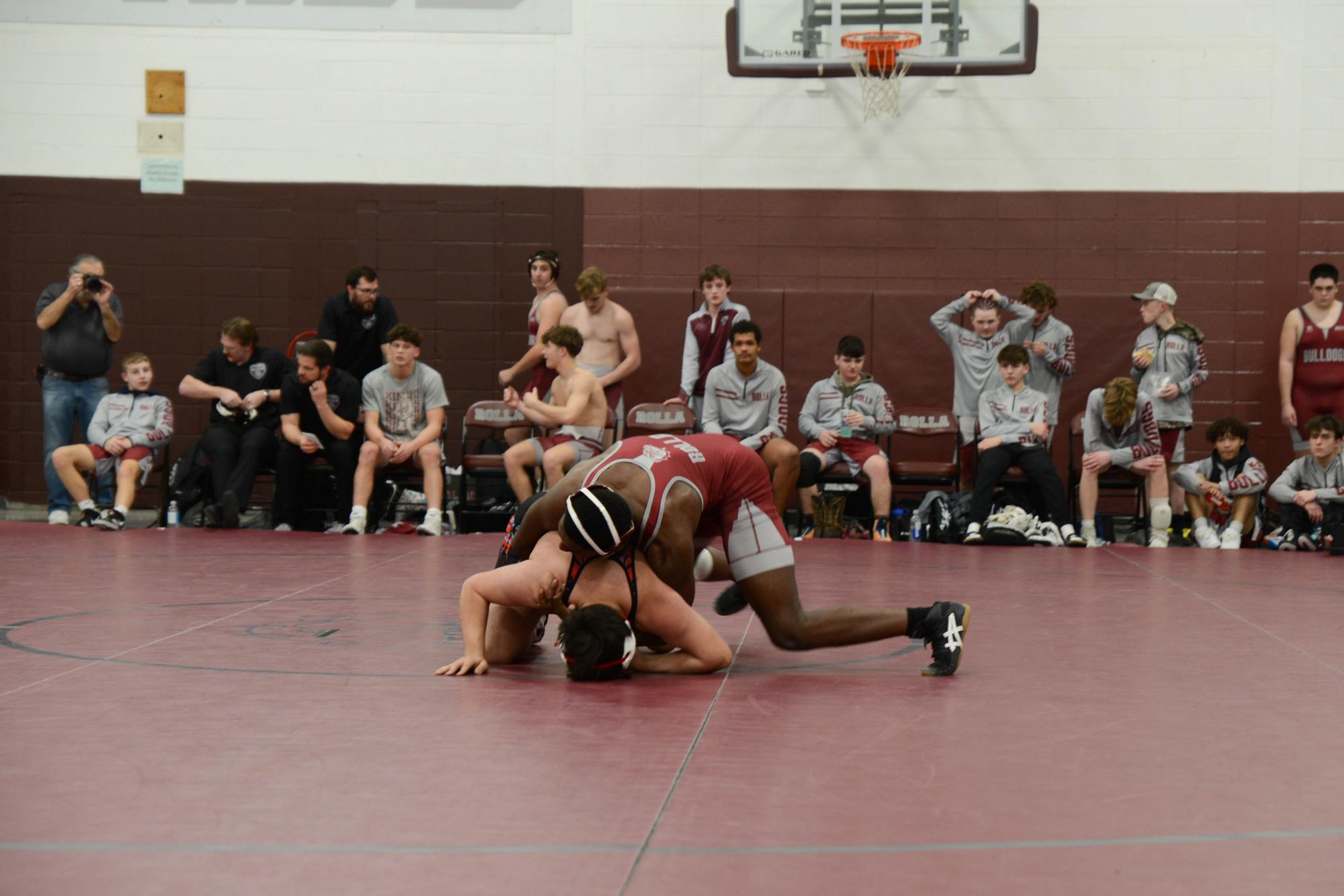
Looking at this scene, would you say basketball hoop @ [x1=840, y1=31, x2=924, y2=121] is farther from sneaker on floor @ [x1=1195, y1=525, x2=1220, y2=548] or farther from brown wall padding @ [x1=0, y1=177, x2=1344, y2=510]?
sneaker on floor @ [x1=1195, y1=525, x2=1220, y2=548]

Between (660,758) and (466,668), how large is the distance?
122 centimetres

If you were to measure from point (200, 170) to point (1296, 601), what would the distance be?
9.06 meters

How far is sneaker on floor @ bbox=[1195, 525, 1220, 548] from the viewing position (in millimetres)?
9297

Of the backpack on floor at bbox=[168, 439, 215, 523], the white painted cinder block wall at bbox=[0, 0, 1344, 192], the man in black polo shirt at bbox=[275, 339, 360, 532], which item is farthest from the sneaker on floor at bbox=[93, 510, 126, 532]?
the white painted cinder block wall at bbox=[0, 0, 1344, 192]

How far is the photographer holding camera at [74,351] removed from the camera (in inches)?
394

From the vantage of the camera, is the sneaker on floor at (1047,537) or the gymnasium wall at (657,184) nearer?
the sneaker on floor at (1047,537)

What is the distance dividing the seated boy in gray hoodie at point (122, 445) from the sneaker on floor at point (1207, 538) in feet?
23.5

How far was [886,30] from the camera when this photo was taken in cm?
Result: 1032

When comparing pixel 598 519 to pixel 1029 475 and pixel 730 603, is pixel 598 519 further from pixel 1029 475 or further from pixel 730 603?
pixel 1029 475

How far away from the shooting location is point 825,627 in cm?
462

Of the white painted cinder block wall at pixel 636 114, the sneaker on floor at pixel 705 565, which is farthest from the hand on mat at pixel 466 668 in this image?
the white painted cinder block wall at pixel 636 114

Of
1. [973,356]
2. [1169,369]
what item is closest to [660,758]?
[973,356]

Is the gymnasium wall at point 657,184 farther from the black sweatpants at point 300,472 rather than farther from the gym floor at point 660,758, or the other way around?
the gym floor at point 660,758

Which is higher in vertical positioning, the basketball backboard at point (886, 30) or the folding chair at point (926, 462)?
the basketball backboard at point (886, 30)
